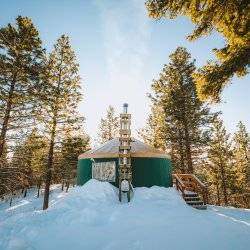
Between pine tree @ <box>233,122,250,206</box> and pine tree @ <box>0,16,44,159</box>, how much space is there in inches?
904

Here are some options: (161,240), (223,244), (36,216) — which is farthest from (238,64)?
(36,216)

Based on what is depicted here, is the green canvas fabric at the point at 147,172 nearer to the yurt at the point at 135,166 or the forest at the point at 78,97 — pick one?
the yurt at the point at 135,166

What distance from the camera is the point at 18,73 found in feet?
52.9

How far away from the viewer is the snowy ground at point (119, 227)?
6992 millimetres

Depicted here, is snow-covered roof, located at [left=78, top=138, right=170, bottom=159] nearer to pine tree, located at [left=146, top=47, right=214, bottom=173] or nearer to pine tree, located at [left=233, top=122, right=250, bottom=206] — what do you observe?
pine tree, located at [left=146, top=47, right=214, bottom=173]

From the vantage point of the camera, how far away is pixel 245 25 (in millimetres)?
7141

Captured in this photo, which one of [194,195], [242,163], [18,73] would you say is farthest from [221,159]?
[18,73]

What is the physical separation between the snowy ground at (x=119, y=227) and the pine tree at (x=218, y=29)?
4.09 metres

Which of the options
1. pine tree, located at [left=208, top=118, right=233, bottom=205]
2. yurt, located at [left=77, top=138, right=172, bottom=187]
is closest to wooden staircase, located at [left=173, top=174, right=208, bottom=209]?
yurt, located at [left=77, top=138, right=172, bottom=187]

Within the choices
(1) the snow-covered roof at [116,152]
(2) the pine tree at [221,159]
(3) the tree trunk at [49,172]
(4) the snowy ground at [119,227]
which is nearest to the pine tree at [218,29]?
(4) the snowy ground at [119,227]

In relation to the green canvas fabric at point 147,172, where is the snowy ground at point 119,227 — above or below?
below

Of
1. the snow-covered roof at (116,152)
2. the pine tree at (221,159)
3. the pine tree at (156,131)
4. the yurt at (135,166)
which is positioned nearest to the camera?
the yurt at (135,166)

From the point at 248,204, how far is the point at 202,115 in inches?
831

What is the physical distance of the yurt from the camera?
43.3 feet
